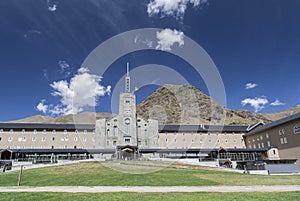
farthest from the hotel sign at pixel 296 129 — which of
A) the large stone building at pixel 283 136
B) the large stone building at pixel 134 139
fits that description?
the large stone building at pixel 134 139

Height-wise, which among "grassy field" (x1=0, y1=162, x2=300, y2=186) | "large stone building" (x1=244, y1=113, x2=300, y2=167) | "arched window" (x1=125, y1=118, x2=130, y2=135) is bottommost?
"grassy field" (x1=0, y1=162, x2=300, y2=186)

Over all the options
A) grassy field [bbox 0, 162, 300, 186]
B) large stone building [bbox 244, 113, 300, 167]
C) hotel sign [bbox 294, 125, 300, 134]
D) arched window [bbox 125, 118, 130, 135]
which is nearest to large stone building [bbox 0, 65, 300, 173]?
large stone building [bbox 244, 113, 300, 167]

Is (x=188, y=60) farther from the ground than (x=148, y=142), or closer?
farther from the ground

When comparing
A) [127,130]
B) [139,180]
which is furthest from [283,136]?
[139,180]

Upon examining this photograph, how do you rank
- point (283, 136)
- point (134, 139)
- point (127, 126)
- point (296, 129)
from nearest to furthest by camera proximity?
point (296, 129) < point (283, 136) < point (134, 139) < point (127, 126)

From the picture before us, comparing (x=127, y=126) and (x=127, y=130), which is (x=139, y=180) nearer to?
(x=127, y=130)

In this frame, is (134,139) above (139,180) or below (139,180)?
above

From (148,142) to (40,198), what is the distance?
45.7 m

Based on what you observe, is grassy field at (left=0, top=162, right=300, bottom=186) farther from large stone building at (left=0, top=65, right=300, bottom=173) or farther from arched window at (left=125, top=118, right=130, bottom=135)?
arched window at (left=125, top=118, right=130, bottom=135)

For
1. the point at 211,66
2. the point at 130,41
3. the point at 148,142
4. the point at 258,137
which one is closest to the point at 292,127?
the point at 258,137

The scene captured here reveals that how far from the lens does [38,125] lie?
5278cm

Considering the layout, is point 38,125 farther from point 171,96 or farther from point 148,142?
point 171,96

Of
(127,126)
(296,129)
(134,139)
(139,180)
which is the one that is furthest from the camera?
(127,126)

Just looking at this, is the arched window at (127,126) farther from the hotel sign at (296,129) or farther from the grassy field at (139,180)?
the hotel sign at (296,129)
